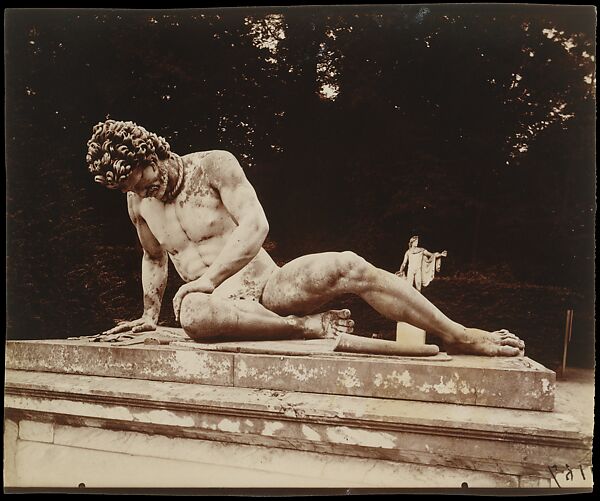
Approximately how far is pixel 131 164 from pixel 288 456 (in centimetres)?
199

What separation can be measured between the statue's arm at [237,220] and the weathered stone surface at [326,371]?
1.74 feet

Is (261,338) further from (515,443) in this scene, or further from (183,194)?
(515,443)

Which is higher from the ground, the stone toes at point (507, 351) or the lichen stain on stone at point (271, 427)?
the stone toes at point (507, 351)

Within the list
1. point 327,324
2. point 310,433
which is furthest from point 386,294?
point 310,433

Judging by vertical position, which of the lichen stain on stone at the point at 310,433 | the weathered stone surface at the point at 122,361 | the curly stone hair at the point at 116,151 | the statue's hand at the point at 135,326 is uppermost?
the curly stone hair at the point at 116,151

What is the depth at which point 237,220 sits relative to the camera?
407 centimetres

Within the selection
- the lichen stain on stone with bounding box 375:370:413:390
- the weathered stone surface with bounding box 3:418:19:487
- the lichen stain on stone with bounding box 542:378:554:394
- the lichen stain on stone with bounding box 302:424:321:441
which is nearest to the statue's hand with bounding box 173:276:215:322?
the lichen stain on stone with bounding box 302:424:321:441

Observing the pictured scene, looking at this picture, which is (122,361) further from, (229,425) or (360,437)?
(360,437)

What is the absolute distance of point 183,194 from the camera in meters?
4.21

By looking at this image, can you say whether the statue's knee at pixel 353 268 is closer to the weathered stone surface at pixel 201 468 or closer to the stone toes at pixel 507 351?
the stone toes at pixel 507 351

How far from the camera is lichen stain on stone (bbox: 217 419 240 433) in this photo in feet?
12.1

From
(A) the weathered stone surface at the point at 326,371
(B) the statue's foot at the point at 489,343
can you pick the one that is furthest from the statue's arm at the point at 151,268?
(B) the statue's foot at the point at 489,343

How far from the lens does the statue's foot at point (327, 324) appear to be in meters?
4.04

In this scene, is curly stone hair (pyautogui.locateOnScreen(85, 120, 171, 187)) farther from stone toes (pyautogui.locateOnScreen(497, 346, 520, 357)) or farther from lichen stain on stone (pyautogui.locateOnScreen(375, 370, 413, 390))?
stone toes (pyautogui.locateOnScreen(497, 346, 520, 357))
